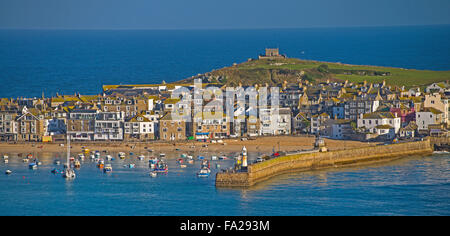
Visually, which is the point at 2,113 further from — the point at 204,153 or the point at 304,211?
the point at 304,211

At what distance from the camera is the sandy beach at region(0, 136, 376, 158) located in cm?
8850

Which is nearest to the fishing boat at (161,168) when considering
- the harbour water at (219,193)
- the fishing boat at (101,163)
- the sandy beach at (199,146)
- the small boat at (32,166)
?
the harbour water at (219,193)

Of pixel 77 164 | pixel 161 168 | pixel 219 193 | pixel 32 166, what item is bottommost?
pixel 219 193

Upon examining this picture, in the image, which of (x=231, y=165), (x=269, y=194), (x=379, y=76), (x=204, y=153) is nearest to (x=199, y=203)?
(x=269, y=194)

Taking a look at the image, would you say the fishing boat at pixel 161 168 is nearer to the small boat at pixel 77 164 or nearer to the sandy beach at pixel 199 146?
the small boat at pixel 77 164

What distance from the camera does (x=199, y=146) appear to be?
8994 centimetres

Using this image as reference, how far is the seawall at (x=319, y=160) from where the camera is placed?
235ft

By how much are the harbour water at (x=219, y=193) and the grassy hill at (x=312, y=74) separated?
49.1 metres

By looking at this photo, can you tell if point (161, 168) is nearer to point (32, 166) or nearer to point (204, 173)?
point (204, 173)

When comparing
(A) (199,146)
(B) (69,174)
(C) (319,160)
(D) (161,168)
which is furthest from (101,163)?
(C) (319,160)

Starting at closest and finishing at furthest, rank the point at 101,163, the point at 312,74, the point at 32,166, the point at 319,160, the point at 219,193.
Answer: the point at 219,193, the point at 32,166, the point at 319,160, the point at 101,163, the point at 312,74

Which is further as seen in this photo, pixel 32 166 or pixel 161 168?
pixel 32 166

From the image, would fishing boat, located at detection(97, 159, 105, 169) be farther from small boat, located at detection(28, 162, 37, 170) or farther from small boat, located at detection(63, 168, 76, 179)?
small boat, located at detection(28, 162, 37, 170)

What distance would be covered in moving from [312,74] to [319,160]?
55.9 meters
